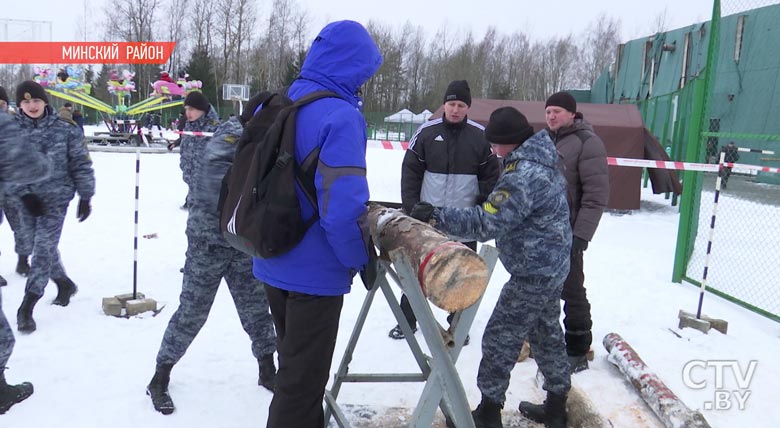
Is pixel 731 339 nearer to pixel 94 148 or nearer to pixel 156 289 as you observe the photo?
pixel 156 289

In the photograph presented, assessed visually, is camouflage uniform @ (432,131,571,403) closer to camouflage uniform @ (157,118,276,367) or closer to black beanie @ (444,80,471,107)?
camouflage uniform @ (157,118,276,367)

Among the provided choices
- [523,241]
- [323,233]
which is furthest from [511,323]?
[323,233]

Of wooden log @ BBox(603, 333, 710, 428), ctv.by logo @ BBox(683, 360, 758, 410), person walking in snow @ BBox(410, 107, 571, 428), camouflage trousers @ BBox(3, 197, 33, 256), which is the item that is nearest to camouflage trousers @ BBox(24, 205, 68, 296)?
camouflage trousers @ BBox(3, 197, 33, 256)

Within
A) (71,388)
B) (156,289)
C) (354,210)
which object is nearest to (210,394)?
(71,388)

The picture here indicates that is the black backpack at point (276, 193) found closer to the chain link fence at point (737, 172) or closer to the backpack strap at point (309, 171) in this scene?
the backpack strap at point (309, 171)

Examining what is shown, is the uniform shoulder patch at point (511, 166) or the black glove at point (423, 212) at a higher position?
the uniform shoulder patch at point (511, 166)

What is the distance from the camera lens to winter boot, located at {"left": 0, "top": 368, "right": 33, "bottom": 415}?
3133 mm

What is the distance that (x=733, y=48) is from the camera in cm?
1627

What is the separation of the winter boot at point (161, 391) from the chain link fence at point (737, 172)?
4.44 m

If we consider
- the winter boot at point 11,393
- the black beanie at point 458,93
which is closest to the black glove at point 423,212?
the black beanie at point 458,93

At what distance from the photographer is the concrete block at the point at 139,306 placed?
4613 millimetres

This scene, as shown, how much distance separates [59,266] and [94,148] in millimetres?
17196

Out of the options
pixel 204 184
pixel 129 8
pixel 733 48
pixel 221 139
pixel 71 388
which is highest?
pixel 129 8

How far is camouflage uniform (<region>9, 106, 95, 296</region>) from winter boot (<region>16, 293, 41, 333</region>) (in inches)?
2.0
